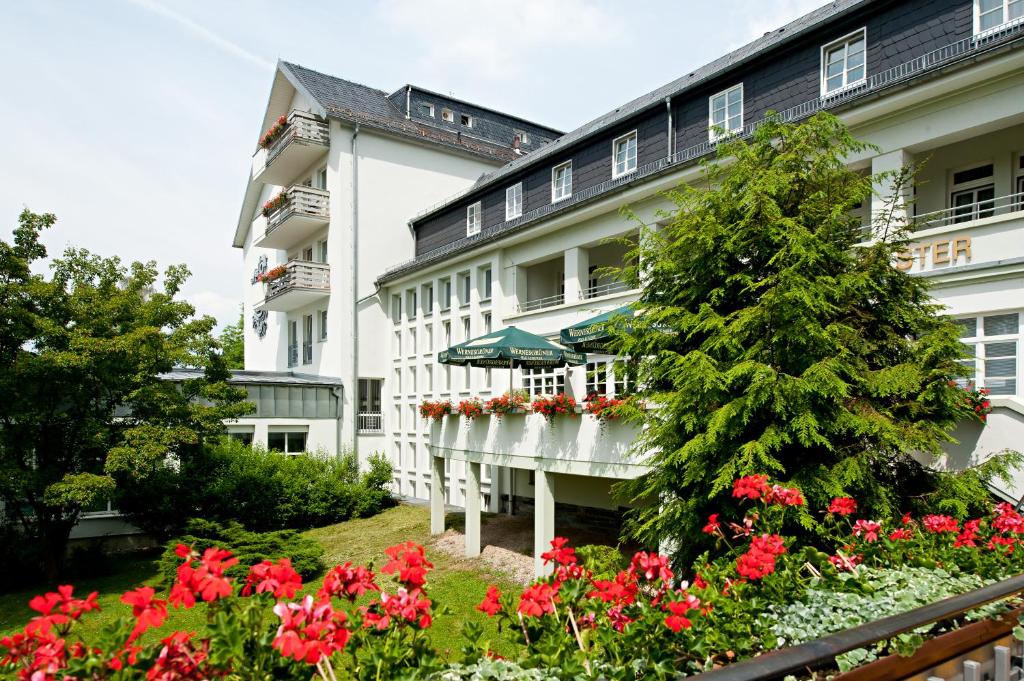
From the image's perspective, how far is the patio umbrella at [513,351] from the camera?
15453mm

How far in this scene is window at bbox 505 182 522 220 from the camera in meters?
22.8

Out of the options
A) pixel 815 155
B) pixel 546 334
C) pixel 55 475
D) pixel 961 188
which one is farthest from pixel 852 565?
pixel 55 475

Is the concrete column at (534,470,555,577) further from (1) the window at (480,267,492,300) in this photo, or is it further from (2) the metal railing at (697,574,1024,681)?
(2) the metal railing at (697,574,1024,681)

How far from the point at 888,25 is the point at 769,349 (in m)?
8.48

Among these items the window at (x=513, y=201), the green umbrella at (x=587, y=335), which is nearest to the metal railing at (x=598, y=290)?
the window at (x=513, y=201)

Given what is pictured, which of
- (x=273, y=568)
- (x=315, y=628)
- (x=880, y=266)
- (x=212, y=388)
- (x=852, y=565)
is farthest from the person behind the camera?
(x=212, y=388)

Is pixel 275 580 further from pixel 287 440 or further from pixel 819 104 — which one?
pixel 287 440

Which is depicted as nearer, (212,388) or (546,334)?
(212,388)

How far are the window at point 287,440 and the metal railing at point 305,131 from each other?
11863 mm

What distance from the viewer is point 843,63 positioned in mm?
13625

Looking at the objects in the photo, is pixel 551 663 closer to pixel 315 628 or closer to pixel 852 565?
pixel 315 628

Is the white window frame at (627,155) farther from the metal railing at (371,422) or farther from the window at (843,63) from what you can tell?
the metal railing at (371,422)

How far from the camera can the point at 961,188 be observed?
41.2ft

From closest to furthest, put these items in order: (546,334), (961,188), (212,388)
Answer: (961,188) → (212,388) → (546,334)
